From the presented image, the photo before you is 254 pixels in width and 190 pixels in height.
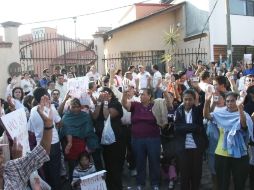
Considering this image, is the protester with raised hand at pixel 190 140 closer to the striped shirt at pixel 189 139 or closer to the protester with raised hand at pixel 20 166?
the striped shirt at pixel 189 139

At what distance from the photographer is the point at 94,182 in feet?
19.4

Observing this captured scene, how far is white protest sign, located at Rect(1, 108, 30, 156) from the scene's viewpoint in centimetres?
323

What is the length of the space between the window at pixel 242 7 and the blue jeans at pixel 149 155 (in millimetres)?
15426

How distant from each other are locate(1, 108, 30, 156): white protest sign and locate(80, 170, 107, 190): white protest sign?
2425mm

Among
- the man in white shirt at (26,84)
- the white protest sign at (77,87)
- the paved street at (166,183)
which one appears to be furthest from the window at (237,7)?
the white protest sign at (77,87)

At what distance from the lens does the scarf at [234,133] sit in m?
5.12

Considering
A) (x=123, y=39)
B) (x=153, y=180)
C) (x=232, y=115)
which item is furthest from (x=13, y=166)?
(x=123, y=39)

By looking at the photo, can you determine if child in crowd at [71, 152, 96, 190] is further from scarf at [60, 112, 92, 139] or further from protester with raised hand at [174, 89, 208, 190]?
protester with raised hand at [174, 89, 208, 190]

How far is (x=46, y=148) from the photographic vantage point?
347 cm

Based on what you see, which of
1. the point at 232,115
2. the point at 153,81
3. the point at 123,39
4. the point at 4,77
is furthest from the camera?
the point at 123,39

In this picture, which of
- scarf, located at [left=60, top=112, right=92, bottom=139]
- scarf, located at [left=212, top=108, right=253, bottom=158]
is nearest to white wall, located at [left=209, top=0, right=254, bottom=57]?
scarf, located at [left=60, top=112, right=92, bottom=139]

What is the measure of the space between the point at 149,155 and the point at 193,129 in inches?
41.2

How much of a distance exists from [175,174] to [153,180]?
Result: 46 cm

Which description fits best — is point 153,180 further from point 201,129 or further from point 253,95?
point 253,95
